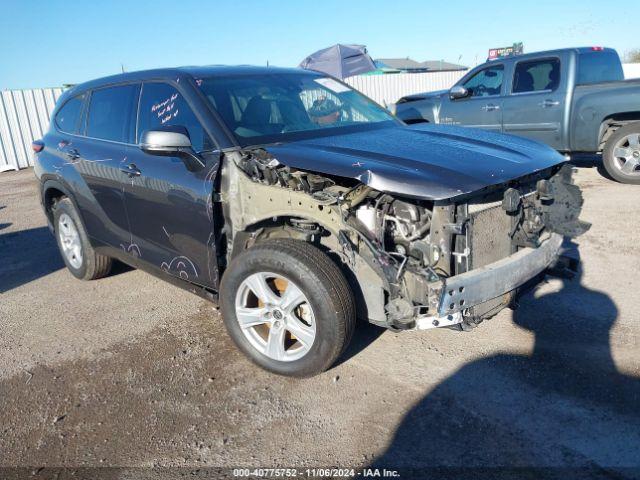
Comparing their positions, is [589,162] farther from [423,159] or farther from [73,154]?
[73,154]

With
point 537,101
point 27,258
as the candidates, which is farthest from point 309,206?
point 537,101

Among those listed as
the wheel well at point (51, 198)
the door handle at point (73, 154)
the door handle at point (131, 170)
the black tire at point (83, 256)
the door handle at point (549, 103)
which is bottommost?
the black tire at point (83, 256)

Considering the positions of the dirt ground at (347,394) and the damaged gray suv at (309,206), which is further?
the damaged gray suv at (309,206)

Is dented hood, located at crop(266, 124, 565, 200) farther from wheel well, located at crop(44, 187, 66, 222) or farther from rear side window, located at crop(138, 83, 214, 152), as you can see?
wheel well, located at crop(44, 187, 66, 222)

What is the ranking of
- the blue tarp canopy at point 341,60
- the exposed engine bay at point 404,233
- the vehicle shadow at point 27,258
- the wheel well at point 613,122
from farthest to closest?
the blue tarp canopy at point 341,60 < the wheel well at point 613,122 < the vehicle shadow at point 27,258 < the exposed engine bay at point 404,233

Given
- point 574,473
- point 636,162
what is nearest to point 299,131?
point 574,473

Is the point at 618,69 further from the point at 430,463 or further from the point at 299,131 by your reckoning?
the point at 430,463

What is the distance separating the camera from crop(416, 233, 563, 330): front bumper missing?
2.76m

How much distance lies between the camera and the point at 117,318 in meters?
4.34

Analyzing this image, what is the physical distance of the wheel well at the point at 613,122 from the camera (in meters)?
7.48

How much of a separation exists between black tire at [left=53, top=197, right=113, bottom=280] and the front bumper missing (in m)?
3.40

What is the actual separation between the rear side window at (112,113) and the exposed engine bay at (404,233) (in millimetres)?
1324

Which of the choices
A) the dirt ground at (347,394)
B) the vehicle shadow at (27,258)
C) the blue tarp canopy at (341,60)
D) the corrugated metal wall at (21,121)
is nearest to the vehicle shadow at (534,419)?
the dirt ground at (347,394)

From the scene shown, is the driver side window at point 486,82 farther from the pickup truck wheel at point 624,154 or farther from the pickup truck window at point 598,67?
the pickup truck wheel at point 624,154
